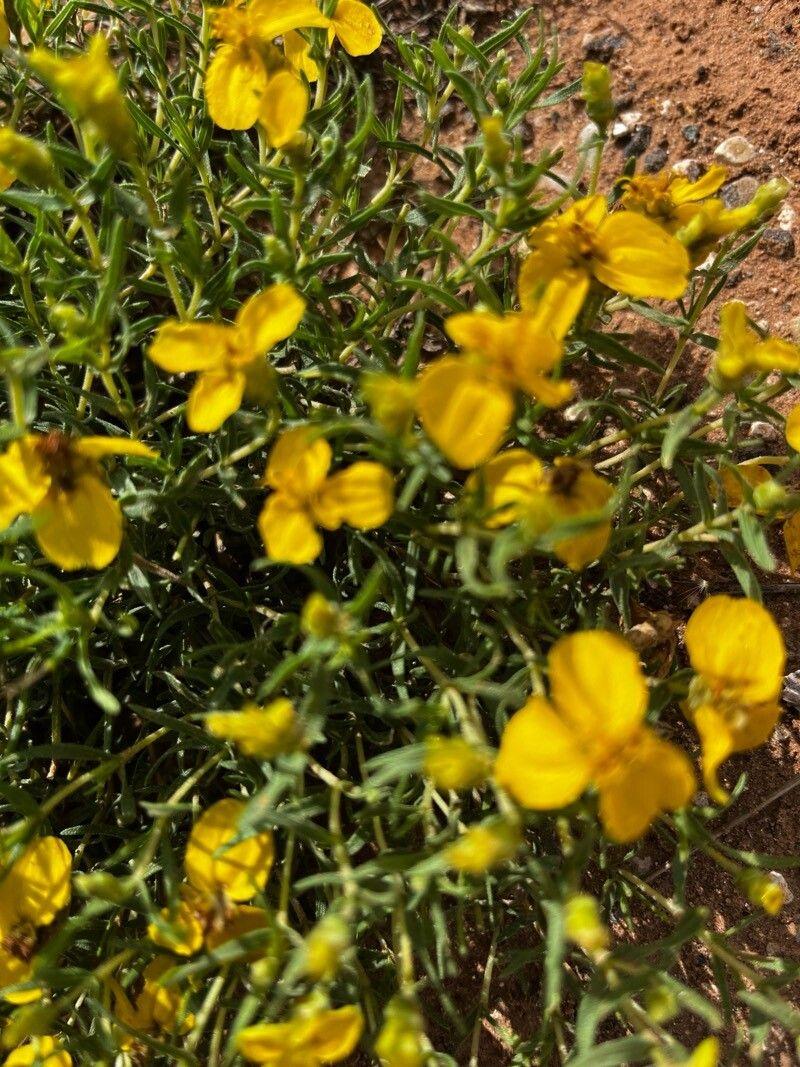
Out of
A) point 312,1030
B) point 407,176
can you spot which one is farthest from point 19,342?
point 312,1030

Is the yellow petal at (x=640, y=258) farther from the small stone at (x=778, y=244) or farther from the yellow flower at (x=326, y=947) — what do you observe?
the small stone at (x=778, y=244)

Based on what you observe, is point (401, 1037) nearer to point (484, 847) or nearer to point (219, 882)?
point (484, 847)

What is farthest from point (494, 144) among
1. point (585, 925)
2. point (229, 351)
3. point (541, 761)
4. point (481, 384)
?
point (585, 925)

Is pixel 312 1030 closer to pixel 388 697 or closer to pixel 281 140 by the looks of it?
pixel 388 697

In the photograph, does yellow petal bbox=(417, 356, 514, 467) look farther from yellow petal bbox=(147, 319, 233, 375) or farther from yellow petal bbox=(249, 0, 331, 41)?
yellow petal bbox=(249, 0, 331, 41)

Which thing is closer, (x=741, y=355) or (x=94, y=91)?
(x=94, y=91)

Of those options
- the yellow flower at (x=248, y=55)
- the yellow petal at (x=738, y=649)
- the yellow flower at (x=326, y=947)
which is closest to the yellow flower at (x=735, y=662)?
the yellow petal at (x=738, y=649)
